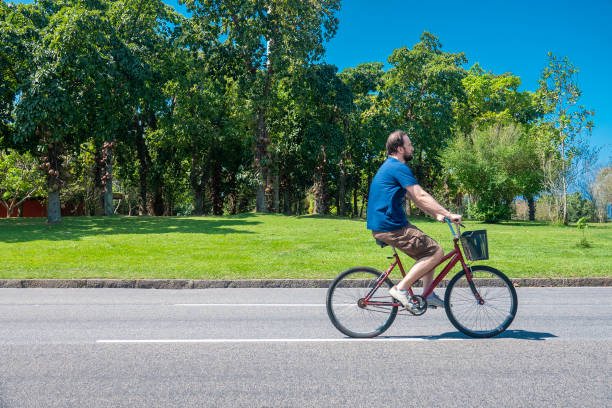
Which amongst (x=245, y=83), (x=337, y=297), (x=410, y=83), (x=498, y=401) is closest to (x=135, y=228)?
(x=245, y=83)

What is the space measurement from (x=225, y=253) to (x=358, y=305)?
358 inches

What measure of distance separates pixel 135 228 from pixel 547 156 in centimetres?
2690

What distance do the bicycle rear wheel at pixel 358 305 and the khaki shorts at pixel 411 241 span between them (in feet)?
1.41

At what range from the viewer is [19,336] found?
554cm

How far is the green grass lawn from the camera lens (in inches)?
433

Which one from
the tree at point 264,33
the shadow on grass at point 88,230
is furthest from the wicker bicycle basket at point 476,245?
the tree at point 264,33

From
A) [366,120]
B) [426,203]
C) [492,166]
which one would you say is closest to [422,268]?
[426,203]

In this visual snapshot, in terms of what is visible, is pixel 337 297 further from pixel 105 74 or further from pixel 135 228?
pixel 105 74

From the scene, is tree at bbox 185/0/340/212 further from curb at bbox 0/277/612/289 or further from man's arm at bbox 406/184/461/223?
man's arm at bbox 406/184/461/223

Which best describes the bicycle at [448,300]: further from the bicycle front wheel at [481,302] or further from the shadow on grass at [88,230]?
the shadow on grass at [88,230]

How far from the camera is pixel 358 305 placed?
5.38 metres

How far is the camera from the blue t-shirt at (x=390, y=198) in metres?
5.10

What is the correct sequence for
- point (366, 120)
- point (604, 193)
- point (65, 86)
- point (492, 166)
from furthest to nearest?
1. point (604, 193)
2. point (366, 120)
3. point (492, 166)
4. point (65, 86)

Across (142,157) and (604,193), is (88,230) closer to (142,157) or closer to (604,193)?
(142,157)
